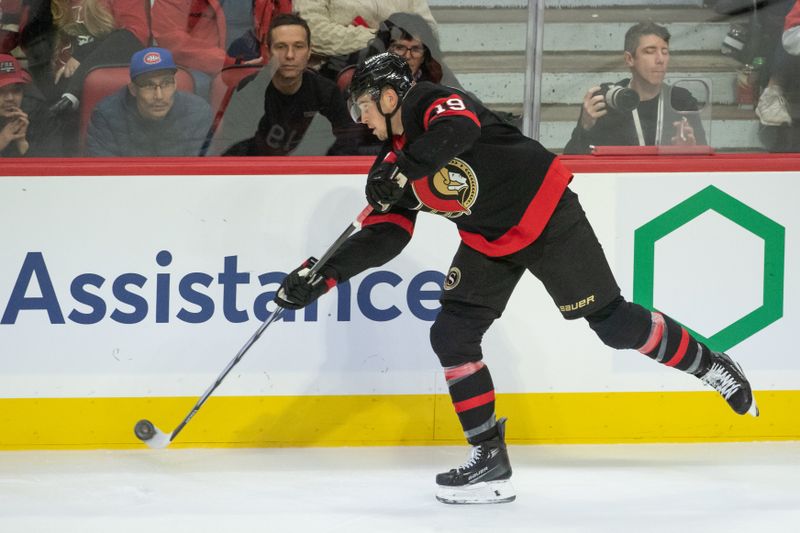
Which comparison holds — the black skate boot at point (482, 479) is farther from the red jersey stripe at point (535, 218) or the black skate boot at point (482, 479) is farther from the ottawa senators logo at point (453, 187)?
the ottawa senators logo at point (453, 187)

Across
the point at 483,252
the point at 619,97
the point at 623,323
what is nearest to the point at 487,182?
the point at 483,252

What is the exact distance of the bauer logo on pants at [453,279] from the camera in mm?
3412

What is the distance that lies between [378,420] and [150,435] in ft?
2.47

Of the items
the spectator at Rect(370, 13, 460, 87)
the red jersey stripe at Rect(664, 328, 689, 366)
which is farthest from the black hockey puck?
the red jersey stripe at Rect(664, 328, 689, 366)

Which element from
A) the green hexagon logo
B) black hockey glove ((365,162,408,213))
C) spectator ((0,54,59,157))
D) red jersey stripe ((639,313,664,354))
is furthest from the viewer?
the green hexagon logo

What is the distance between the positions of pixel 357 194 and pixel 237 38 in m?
0.63

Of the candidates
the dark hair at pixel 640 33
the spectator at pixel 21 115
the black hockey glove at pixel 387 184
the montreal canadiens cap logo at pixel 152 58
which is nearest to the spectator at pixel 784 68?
the dark hair at pixel 640 33

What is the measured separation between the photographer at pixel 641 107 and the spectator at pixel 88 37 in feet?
4.79

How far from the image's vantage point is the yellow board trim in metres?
3.86

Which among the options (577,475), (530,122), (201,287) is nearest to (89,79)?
(201,287)

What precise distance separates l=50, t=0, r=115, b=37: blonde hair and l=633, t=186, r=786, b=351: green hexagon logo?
6.05 ft

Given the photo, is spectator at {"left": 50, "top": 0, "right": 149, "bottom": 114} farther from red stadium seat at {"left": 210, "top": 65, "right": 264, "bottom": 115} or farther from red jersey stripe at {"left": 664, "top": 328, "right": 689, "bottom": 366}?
red jersey stripe at {"left": 664, "top": 328, "right": 689, "bottom": 366}

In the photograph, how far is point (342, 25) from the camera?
3.93 m

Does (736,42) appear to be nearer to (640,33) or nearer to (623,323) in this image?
(640,33)
